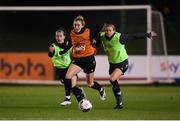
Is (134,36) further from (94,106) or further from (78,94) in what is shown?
(94,106)

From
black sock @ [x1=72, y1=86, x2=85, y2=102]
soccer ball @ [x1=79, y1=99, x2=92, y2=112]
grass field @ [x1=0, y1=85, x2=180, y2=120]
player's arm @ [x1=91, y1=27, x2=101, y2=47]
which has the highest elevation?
player's arm @ [x1=91, y1=27, x2=101, y2=47]

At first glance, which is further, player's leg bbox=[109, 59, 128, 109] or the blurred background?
the blurred background

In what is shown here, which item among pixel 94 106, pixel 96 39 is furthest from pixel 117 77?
pixel 94 106

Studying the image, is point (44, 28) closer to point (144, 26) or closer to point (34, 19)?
point (34, 19)

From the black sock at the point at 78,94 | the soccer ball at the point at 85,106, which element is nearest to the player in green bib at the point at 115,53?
the black sock at the point at 78,94

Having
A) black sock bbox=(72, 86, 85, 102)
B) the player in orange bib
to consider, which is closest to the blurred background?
the player in orange bib

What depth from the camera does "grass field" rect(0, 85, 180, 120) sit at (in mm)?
14609

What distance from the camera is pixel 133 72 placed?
27.0m

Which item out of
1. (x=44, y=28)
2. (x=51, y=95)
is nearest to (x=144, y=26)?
(x=44, y=28)

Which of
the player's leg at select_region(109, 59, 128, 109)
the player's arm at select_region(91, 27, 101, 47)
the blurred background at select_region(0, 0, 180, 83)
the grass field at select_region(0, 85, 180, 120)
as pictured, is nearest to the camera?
the grass field at select_region(0, 85, 180, 120)

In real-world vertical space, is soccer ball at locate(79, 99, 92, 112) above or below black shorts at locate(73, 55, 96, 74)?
below

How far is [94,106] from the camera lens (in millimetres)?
17266

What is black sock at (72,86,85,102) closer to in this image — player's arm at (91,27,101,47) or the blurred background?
player's arm at (91,27,101,47)

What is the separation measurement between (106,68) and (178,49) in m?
4.27
